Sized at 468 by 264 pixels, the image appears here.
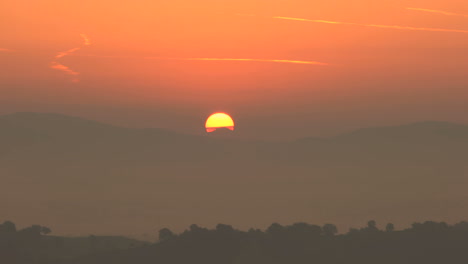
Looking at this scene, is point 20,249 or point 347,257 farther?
point 20,249

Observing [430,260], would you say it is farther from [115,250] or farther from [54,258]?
[54,258]

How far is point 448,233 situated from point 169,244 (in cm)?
5135

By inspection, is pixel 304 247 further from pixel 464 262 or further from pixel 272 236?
pixel 464 262

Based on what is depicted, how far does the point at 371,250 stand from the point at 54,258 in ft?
197

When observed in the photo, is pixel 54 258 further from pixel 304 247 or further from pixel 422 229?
pixel 422 229

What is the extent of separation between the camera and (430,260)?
180m

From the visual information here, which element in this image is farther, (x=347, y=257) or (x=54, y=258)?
(x=54, y=258)

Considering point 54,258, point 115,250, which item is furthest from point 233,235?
point 54,258

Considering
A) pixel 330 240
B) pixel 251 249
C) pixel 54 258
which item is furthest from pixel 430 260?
pixel 54 258

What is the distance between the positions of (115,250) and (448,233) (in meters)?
61.7

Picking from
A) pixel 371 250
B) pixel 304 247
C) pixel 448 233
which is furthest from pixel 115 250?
pixel 448 233

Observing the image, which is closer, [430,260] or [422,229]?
[430,260]

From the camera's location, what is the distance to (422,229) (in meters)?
191

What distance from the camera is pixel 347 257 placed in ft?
595
